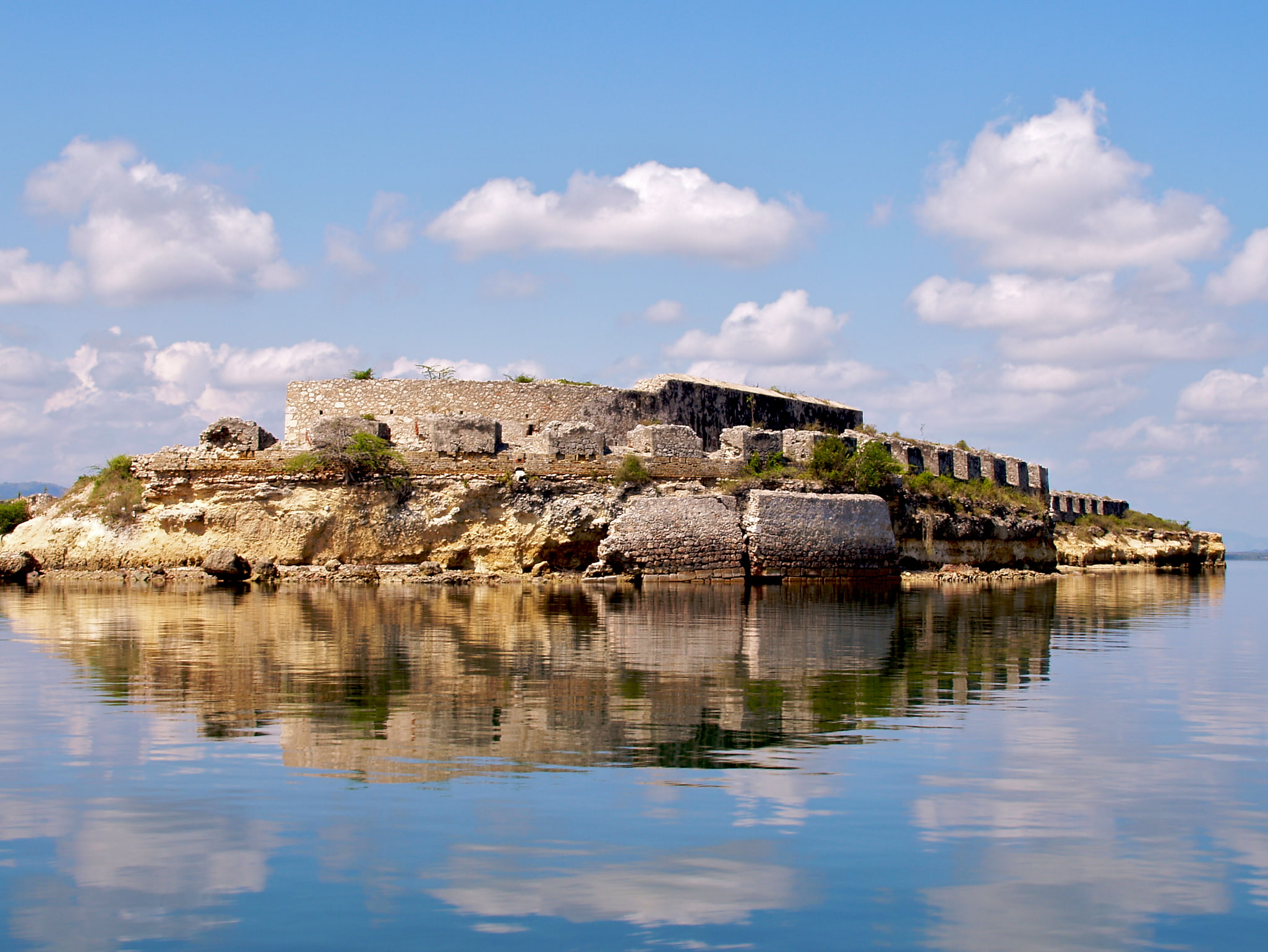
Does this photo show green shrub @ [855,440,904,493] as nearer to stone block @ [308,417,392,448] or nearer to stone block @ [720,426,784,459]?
stone block @ [720,426,784,459]

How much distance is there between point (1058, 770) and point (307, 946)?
339cm

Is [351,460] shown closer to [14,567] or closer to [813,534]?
[14,567]

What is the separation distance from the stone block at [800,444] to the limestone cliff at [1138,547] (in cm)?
1412

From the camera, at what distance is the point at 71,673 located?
312 inches

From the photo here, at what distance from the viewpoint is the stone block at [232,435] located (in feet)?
70.4

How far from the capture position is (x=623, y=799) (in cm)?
450

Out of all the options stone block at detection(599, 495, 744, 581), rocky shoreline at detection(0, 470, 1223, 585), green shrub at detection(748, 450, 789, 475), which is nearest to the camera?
rocky shoreline at detection(0, 470, 1223, 585)

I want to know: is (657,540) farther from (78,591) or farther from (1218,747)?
(1218,747)

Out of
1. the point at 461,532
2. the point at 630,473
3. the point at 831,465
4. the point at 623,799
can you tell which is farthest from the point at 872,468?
the point at 623,799

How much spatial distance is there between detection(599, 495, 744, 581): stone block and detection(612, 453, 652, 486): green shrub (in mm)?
941

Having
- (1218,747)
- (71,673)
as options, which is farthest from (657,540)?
(1218,747)

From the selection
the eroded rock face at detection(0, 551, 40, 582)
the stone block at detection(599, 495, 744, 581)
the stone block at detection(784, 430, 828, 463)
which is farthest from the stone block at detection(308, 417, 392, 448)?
the stone block at detection(784, 430, 828, 463)

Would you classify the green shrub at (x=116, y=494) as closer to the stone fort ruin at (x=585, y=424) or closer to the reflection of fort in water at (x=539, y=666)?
the stone fort ruin at (x=585, y=424)

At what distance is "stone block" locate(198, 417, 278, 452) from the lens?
21.5 metres
